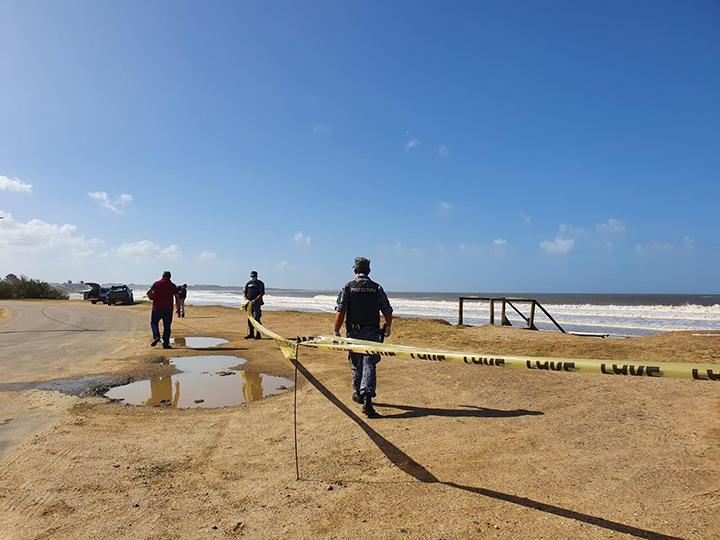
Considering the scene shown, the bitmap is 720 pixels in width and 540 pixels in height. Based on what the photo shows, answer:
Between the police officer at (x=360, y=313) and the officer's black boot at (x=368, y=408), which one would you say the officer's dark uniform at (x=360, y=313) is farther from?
the officer's black boot at (x=368, y=408)

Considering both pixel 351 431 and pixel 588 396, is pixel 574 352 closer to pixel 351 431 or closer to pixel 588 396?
pixel 588 396

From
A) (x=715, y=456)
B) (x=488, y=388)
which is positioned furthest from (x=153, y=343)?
(x=715, y=456)

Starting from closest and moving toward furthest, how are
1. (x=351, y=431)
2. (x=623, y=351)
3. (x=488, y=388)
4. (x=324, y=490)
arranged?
(x=324, y=490) < (x=351, y=431) < (x=488, y=388) < (x=623, y=351)

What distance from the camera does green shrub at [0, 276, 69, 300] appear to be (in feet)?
159

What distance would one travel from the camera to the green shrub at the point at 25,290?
48.5 m

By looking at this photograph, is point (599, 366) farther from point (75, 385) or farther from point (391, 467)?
point (75, 385)

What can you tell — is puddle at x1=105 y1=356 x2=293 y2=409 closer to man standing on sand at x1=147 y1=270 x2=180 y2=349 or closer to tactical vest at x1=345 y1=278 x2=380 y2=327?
tactical vest at x1=345 y1=278 x2=380 y2=327

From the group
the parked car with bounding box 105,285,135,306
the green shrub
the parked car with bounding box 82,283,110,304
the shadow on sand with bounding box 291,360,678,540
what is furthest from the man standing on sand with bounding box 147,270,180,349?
the green shrub

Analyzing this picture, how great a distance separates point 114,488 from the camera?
12.1 feet

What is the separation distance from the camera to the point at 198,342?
13.3 metres

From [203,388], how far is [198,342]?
6.32 m

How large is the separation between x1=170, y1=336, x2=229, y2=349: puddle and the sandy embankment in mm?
6023

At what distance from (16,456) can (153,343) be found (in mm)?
8141

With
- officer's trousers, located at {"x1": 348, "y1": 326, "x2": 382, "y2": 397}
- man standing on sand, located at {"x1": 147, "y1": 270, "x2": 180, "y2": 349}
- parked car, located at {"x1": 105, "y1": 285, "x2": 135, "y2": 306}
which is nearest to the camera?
officer's trousers, located at {"x1": 348, "y1": 326, "x2": 382, "y2": 397}
